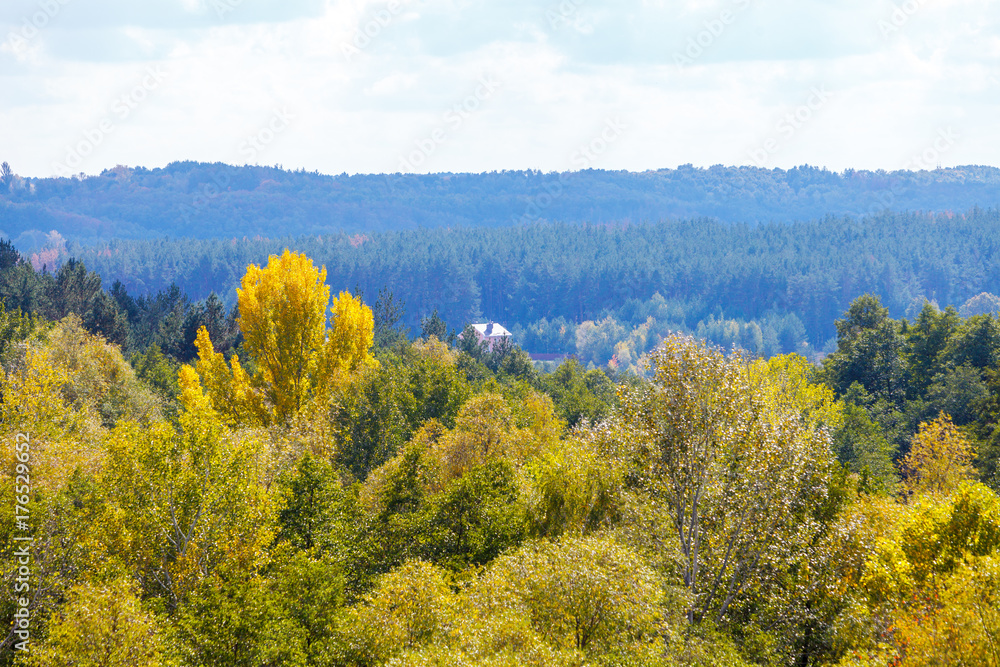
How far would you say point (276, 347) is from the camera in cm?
5741

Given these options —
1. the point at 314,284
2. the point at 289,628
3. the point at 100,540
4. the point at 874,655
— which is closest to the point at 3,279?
the point at 314,284

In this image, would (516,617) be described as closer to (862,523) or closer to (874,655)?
(874,655)

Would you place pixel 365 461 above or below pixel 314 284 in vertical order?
below

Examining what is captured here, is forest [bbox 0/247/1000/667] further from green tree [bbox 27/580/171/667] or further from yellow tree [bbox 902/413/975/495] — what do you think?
yellow tree [bbox 902/413/975/495]

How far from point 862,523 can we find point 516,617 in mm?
15900

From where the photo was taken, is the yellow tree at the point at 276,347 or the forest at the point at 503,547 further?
the yellow tree at the point at 276,347

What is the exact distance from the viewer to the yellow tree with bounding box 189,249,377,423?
5666cm

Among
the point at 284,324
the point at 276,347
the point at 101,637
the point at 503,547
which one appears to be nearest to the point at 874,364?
the point at 284,324

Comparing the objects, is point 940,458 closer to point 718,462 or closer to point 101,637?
point 718,462

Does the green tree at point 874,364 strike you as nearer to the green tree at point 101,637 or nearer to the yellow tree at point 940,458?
the yellow tree at point 940,458

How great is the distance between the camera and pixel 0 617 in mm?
28266

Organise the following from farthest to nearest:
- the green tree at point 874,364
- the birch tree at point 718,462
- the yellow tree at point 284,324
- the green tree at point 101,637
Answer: the green tree at point 874,364 → the yellow tree at point 284,324 → the birch tree at point 718,462 → the green tree at point 101,637

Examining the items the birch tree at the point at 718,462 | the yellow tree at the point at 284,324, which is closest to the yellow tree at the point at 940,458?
the birch tree at the point at 718,462

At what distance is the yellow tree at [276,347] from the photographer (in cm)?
5666
